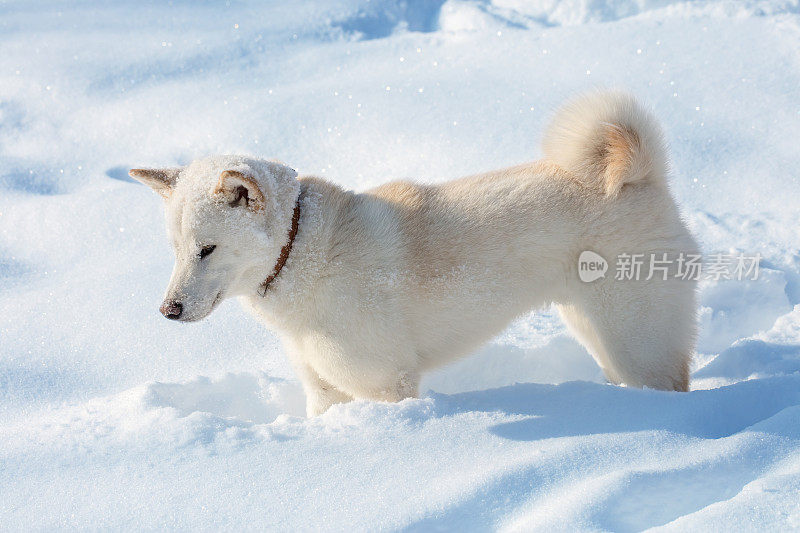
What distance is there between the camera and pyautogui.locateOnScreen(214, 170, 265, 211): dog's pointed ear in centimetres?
245

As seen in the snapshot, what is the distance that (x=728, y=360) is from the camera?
345 cm

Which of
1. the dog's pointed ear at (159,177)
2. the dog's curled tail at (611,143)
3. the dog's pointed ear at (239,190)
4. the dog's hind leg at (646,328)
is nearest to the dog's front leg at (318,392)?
the dog's pointed ear at (239,190)

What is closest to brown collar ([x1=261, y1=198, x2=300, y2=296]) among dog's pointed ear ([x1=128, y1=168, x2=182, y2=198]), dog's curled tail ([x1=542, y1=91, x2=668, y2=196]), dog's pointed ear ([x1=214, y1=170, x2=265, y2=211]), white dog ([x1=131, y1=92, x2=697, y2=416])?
white dog ([x1=131, y1=92, x2=697, y2=416])

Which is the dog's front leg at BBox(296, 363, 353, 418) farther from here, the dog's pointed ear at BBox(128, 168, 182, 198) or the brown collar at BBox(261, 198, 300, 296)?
the dog's pointed ear at BBox(128, 168, 182, 198)

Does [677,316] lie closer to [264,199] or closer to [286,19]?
[264,199]

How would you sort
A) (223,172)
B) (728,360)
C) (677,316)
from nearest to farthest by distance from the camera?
(223,172), (677,316), (728,360)

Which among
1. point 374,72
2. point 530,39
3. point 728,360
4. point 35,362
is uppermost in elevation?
point 530,39

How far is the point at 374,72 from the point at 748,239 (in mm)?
3485

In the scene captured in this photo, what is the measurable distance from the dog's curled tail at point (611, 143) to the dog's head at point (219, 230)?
1.14 metres

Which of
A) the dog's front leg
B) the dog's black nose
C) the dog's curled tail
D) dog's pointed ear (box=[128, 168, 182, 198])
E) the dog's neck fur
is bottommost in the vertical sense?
the dog's front leg

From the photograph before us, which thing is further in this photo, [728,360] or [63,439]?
[728,360]

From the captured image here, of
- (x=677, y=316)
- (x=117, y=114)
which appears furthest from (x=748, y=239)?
(x=117, y=114)

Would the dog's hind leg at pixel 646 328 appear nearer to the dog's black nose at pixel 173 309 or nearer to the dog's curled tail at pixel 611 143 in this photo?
the dog's curled tail at pixel 611 143

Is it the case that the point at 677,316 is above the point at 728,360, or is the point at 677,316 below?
above
